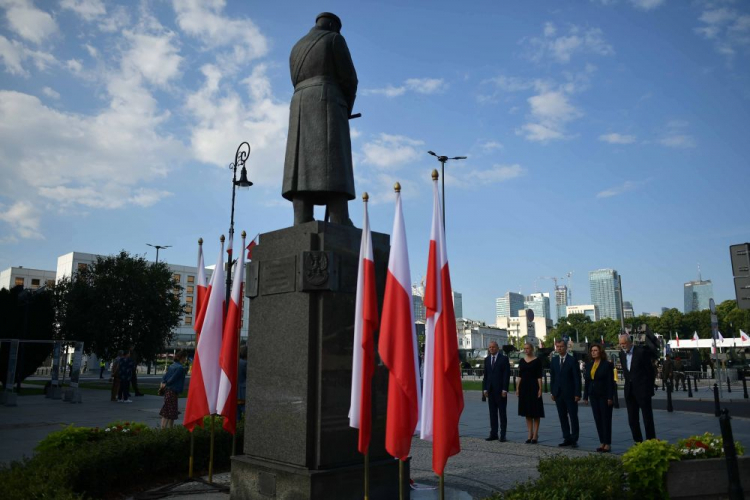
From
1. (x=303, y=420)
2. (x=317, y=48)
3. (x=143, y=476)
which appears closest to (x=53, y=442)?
(x=143, y=476)

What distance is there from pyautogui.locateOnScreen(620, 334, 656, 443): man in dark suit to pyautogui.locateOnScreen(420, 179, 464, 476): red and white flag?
602 cm

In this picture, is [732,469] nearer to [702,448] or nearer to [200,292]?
[702,448]

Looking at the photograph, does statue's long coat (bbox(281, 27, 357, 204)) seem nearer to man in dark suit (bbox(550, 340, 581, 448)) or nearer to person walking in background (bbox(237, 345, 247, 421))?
person walking in background (bbox(237, 345, 247, 421))

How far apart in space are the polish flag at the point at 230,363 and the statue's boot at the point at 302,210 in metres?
1.27

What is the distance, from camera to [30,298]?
29.0 metres

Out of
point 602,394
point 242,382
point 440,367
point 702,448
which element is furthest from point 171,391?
point 702,448

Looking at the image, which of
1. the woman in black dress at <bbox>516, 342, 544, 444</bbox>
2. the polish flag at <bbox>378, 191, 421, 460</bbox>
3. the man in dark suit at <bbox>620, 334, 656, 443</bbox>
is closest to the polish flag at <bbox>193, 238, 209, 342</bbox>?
the polish flag at <bbox>378, 191, 421, 460</bbox>

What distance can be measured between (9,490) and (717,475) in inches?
306

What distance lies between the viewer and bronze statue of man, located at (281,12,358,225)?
6.62m

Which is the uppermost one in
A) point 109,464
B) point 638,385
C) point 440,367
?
point 440,367

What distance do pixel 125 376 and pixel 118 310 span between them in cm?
1391

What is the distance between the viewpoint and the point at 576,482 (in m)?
5.08

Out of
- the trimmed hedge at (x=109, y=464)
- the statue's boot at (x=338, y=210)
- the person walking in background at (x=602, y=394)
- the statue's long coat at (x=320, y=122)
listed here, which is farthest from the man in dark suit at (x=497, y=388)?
the statue's long coat at (x=320, y=122)

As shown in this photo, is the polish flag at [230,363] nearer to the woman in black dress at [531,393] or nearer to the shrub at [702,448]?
the shrub at [702,448]
